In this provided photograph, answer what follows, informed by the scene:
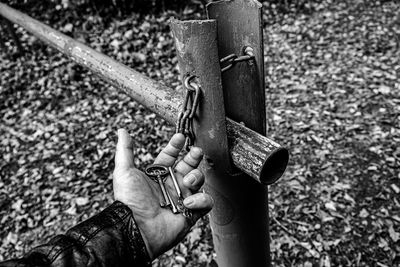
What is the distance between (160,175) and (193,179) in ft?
0.55

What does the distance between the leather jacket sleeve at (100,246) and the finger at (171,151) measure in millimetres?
253

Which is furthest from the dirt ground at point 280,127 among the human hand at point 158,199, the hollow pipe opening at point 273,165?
the hollow pipe opening at point 273,165

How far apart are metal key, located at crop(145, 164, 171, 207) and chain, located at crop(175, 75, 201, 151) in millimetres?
278

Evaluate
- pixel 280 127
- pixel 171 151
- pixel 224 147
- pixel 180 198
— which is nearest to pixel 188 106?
pixel 224 147

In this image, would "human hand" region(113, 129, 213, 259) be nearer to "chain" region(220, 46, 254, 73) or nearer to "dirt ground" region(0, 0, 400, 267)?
"chain" region(220, 46, 254, 73)

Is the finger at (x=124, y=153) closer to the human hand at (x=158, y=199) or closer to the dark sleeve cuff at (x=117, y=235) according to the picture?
the human hand at (x=158, y=199)

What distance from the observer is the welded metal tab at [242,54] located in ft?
4.08

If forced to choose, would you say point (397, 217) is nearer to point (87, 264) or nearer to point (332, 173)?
point (332, 173)

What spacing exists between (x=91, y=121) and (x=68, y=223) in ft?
4.81

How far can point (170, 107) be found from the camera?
4.93 feet

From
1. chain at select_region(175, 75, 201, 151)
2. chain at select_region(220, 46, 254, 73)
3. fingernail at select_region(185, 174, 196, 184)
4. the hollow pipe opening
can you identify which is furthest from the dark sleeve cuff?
chain at select_region(220, 46, 254, 73)

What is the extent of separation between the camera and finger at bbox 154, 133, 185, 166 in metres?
1.40

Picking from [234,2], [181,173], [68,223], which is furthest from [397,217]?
[68,223]

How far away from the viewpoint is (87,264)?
52.5 inches
